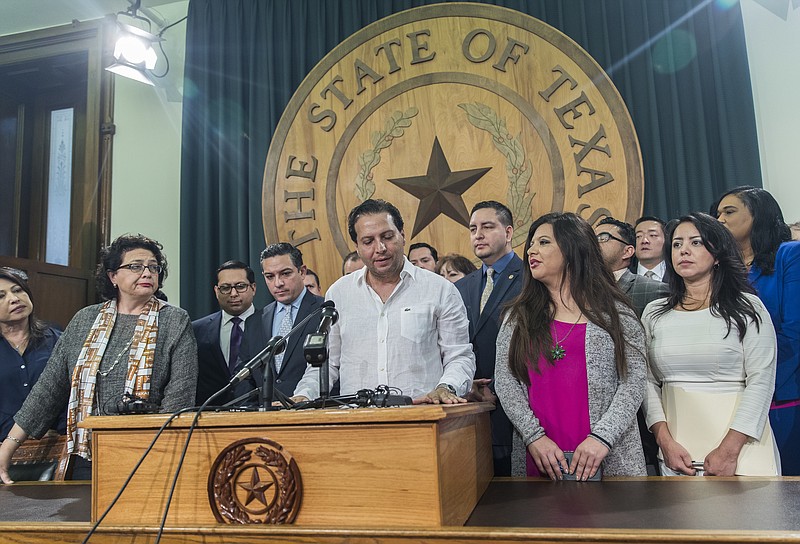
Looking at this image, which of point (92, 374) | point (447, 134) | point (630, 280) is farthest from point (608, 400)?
point (447, 134)

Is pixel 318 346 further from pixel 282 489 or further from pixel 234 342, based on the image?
pixel 234 342

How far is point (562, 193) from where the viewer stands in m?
4.07

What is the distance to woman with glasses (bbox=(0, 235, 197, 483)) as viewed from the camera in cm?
252

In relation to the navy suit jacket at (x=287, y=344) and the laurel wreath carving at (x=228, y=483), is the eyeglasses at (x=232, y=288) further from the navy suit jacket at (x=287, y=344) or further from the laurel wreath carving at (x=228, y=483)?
the laurel wreath carving at (x=228, y=483)

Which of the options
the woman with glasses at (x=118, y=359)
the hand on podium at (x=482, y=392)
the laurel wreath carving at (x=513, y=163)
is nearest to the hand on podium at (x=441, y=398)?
the hand on podium at (x=482, y=392)

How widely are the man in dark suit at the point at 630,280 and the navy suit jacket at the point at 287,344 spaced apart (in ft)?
4.07

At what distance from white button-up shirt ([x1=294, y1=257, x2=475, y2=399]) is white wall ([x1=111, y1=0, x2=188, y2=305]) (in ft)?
9.85

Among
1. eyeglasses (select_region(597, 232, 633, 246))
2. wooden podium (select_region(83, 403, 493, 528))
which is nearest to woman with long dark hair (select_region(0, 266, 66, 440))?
wooden podium (select_region(83, 403, 493, 528))

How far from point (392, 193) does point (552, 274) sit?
2.28 meters

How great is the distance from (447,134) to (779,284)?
2232mm

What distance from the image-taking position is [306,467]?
4.57 ft

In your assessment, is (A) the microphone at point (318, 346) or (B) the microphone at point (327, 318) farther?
(B) the microphone at point (327, 318)

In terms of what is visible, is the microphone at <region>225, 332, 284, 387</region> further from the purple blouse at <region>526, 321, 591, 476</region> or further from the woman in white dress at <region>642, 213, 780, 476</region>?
the woman in white dress at <region>642, 213, 780, 476</region>

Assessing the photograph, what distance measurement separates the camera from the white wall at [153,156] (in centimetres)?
510
